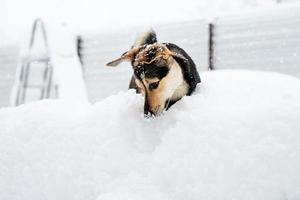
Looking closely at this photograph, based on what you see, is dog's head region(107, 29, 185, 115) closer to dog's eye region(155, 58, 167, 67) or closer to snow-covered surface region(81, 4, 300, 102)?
dog's eye region(155, 58, 167, 67)

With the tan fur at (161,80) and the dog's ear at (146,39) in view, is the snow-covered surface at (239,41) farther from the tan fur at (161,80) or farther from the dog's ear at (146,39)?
the tan fur at (161,80)

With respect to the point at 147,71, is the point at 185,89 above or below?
below

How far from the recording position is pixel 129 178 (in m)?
1.44

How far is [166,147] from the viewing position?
147 cm

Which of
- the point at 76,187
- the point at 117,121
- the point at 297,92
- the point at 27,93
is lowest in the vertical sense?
the point at 27,93

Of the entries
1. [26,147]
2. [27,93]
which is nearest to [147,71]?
[26,147]

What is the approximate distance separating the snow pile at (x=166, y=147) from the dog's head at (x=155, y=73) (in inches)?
2.0

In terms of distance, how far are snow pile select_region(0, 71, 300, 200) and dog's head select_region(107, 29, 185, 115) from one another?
50 mm

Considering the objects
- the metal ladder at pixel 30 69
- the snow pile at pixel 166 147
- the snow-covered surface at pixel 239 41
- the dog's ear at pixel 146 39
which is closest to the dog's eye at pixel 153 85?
the snow pile at pixel 166 147

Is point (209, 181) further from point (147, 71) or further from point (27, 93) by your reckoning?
point (27, 93)

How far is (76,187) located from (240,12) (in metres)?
3.66

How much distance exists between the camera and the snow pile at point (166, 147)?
130cm

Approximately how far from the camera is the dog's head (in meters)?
1.53

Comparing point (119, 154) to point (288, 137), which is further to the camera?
point (119, 154)
